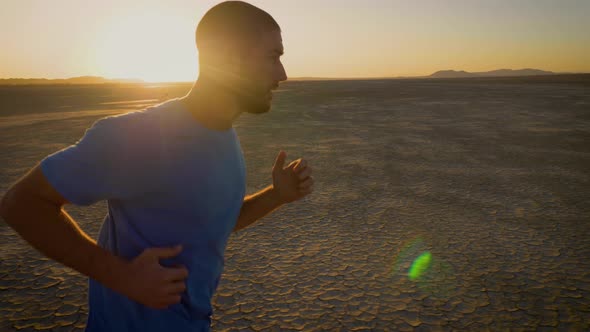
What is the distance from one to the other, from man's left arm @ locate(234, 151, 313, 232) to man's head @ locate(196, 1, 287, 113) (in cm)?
31

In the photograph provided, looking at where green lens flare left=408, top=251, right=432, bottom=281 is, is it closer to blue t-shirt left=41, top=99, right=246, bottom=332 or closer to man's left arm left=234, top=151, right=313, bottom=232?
man's left arm left=234, top=151, right=313, bottom=232

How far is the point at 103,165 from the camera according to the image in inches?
32.2

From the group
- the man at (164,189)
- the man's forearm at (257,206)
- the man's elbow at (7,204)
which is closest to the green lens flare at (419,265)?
the man's forearm at (257,206)

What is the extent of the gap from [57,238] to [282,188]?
2.29 ft

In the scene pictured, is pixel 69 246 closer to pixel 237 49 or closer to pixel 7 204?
pixel 7 204

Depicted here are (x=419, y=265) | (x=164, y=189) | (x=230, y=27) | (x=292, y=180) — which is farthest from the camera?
(x=419, y=265)

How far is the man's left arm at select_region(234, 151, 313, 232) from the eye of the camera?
4.27 ft

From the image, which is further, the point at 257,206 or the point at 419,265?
the point at 419,265

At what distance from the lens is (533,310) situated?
2.32m

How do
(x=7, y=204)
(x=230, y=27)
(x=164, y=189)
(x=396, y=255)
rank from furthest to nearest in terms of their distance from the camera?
(x=396, y=255), (x=230, y=27), (x=164, y=189), (x=7, y=204)

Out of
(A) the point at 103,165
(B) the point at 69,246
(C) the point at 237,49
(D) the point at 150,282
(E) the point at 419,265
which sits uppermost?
(C) the point at 237,49

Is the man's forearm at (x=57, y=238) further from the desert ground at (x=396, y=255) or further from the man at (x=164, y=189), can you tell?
the desert ground at (x=396, y=255)

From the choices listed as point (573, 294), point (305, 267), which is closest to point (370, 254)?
point (305, 267)

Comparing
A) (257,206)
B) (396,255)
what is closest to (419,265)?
(396,255)
